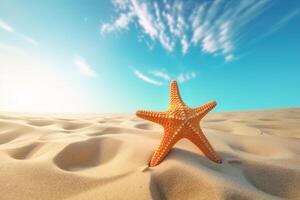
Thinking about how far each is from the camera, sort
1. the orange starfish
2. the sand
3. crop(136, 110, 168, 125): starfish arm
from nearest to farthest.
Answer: the sand, the orange starfish, crop(136, 110, 168, 125): starfish arm

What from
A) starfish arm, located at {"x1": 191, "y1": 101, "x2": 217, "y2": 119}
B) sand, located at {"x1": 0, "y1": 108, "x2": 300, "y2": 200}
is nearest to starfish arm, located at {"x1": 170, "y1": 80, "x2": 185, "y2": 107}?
starfish arm, located at {"x1": 191, "y1": 101, "x2": 217, "y2": 119}

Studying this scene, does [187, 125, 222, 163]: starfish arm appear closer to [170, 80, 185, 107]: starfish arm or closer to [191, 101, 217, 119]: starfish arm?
[191, 101, 217, 119]: starfish arm

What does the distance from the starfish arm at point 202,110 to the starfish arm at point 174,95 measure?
0.64ft

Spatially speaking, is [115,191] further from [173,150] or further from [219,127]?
[219,127]

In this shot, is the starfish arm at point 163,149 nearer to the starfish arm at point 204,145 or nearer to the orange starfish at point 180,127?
the orange starfish at point 180,127

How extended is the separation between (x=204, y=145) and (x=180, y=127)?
299 millimetres

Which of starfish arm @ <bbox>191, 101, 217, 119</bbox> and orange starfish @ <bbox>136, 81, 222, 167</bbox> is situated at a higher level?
starfish arm @ <bbox>191, 101, 217, 119</bbox>

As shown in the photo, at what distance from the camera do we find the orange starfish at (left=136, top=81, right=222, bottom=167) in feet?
7.62

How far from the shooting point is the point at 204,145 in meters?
2.38

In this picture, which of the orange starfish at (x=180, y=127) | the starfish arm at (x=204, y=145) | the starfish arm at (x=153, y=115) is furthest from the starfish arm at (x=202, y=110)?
the starfish arm at (x=153, y=115)

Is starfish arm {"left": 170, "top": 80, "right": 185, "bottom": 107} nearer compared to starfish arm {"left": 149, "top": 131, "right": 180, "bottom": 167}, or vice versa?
starfish arm {"left": 149, "top": 131, "right": 180, "bottom": 167}

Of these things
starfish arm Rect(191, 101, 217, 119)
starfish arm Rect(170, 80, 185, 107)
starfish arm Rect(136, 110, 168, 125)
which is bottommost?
starfish arm Rect(136, 110, 168, 125)

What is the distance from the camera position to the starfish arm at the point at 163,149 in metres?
2.15

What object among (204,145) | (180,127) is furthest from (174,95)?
(204,145)
